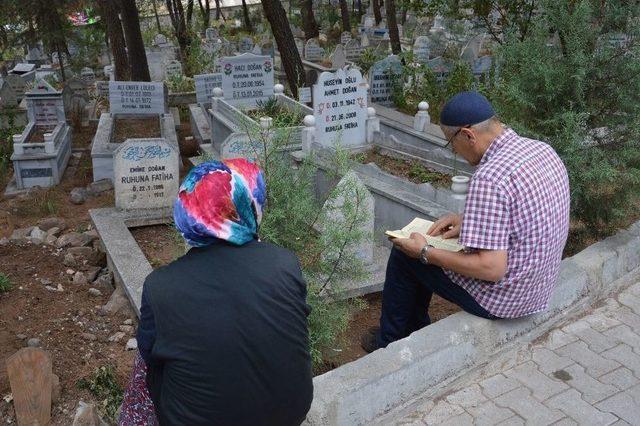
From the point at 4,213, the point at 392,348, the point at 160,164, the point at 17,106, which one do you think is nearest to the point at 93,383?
the point at 392,348

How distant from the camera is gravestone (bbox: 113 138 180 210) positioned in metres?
5.74

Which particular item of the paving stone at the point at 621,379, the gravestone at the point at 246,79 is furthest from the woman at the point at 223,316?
the gravestone at the point at 246,79

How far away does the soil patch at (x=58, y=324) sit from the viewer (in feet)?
10.5

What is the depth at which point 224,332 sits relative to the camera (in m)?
1.76

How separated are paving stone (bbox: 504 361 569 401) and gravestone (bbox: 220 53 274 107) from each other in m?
6.57

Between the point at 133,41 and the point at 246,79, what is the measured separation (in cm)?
414

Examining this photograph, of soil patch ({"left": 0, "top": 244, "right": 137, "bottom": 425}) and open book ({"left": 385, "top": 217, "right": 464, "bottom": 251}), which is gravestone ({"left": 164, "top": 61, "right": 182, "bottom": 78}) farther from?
open book ({"left": 385, "top": 217, "right": 464, "bottom": 251})

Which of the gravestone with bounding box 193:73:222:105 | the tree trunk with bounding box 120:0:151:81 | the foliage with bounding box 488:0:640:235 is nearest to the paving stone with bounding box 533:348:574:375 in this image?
the foliage with bounding box 488:0:640:235

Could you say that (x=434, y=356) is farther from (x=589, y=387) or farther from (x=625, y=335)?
(x=625, y=335)

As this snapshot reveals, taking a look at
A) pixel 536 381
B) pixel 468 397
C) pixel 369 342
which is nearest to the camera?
pixel 468 397

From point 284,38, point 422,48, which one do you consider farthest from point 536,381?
point 422,48

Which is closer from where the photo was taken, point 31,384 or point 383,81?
point 31,384

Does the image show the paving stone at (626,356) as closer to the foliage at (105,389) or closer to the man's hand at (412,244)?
the man's hand at (412,244)

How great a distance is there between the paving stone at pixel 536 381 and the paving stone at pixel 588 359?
0.68ft
